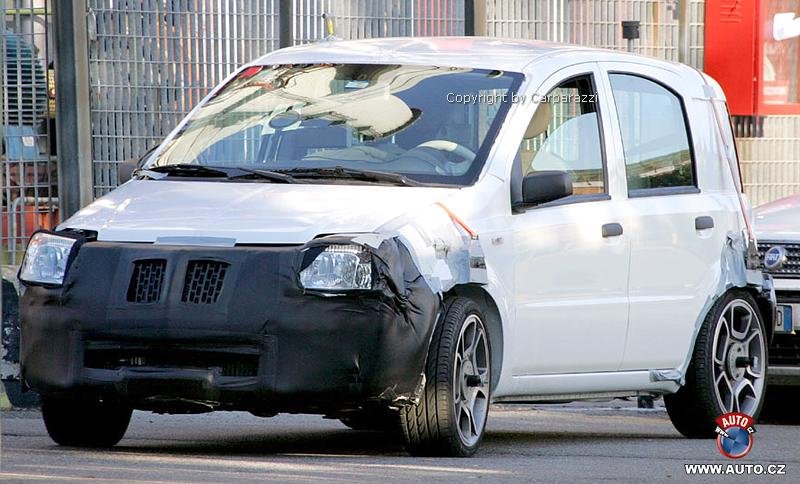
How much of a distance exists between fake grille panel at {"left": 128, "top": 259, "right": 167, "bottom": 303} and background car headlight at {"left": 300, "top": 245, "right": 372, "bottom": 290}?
549 mm

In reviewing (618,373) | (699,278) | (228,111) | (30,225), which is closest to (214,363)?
(228,111)

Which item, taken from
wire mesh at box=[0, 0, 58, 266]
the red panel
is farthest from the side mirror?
the red panel

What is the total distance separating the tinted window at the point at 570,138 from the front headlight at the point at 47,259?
2032mm

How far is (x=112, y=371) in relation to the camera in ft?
22.5

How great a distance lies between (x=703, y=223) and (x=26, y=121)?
5.99 m

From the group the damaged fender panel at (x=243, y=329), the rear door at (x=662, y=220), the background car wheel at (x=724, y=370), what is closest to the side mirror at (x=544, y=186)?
the rear door at (x=662, y=220)

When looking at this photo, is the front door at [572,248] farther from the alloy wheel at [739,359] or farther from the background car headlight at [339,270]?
the background car headlight at [339,270]

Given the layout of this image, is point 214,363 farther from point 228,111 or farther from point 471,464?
point 228,111

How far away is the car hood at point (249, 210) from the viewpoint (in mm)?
6840

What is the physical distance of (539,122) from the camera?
7977 mm

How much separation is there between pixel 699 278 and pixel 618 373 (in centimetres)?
76

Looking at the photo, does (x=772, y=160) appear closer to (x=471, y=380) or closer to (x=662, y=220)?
(x=662, y=220)

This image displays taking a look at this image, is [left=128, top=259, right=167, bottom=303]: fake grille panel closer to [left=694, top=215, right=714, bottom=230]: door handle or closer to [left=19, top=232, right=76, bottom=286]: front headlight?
[left=19, top=232, right=76, bottom=286]: front headlight

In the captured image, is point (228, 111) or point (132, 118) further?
point (132, 118)
